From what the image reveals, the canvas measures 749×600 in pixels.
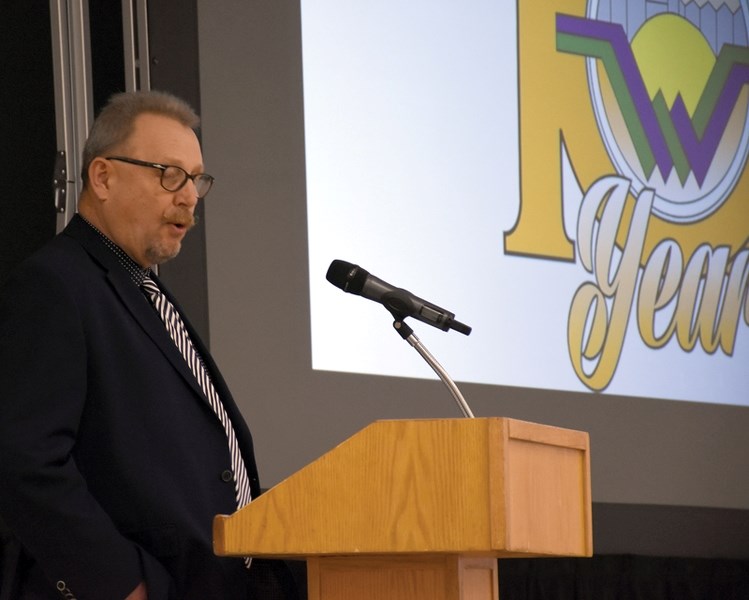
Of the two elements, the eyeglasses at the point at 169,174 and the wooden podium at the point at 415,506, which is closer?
the wooden podium at the point at 415,506

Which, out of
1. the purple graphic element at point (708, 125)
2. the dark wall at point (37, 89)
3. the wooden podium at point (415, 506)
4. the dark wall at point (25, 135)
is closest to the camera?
the wooden podium at point (415, 506)

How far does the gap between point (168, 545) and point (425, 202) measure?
5.50 feet

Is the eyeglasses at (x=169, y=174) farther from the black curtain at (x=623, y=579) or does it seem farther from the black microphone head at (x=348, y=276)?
the black curtain at (x=623, y=579)

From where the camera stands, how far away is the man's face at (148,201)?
2.23 metres

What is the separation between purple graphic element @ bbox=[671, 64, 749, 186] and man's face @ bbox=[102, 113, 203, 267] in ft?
7.50

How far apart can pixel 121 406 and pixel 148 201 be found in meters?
0.36

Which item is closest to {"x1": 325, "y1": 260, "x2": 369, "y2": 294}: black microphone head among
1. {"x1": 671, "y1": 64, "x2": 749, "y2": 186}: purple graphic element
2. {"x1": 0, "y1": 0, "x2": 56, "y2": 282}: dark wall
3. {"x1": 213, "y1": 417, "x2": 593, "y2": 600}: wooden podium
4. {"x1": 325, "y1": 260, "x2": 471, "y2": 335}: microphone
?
{"x1": 325, "y1": 260, "x2": 471, "y2": 335}: microphone

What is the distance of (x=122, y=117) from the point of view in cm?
229

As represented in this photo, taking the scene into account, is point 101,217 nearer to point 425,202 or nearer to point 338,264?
point 338,264

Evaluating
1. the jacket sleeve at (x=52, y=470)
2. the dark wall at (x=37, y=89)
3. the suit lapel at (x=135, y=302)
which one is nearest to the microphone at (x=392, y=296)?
the suit lapel at (x=135, y=302)

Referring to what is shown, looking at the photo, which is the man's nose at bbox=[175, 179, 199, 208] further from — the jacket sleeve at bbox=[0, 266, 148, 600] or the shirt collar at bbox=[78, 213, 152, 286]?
the jacket sleeve at bbox=[0, 266, 148, 600]

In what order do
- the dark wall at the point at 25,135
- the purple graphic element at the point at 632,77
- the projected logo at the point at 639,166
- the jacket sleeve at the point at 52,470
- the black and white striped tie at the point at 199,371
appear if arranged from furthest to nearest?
the purple graphic element at the point at 632,77
the projected logo at the point at 639,166
the dark wall at the point at 25,135
the black and white striped tie at the point at 199,371
the jacket sleeve at the point at 52,470

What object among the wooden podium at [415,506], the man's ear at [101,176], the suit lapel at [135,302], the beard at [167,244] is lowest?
the wooden podium at [415,506]

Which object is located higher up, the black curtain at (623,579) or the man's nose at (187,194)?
the man's nose at (187,194)
